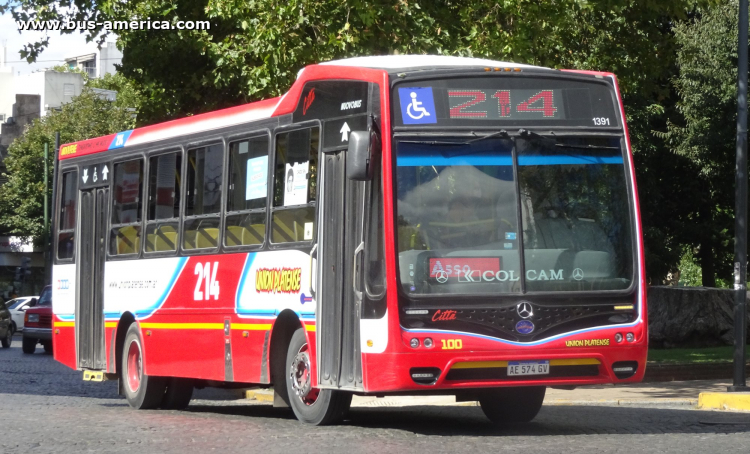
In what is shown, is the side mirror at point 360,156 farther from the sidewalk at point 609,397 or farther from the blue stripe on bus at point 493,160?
the sidewalk at point 609,397

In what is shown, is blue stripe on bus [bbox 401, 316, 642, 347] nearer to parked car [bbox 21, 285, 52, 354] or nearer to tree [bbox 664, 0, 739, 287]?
tree [bbox 664, 0, 739, 287]

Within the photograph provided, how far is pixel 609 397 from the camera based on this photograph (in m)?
16.4

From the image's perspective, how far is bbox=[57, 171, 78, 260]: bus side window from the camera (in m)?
17.2

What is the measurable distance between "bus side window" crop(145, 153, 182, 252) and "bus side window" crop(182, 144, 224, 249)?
295 millimetres

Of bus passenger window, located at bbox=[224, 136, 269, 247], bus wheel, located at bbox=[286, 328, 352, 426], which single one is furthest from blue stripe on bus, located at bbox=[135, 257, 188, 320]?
bus wheel, located at bbox=[286, 328, 352, 426]

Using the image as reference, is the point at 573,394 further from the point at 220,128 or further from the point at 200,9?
the point at 200,9

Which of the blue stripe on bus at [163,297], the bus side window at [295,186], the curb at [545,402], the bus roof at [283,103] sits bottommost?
the curb at [545,402]

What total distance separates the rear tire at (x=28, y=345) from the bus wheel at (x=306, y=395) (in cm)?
2231

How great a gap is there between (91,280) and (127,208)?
134 centimetres

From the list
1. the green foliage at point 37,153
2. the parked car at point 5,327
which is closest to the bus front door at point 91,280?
the parked car at point 5,327

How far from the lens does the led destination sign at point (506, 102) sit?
1062 cm

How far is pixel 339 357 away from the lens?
10.9 metres

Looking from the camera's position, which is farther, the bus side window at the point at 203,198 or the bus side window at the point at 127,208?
the bus side window at the point at 127,208

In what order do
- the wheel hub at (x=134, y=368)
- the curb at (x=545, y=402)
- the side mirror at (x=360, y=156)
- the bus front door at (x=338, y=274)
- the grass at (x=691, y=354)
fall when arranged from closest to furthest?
the side mirror at (x=360, y=156) < the bus front door at (x=338, y=274) < the wheel hub at (x=134, y=368) < the curb at (x=545, y=402) < the grass at (x=691, y=354)
